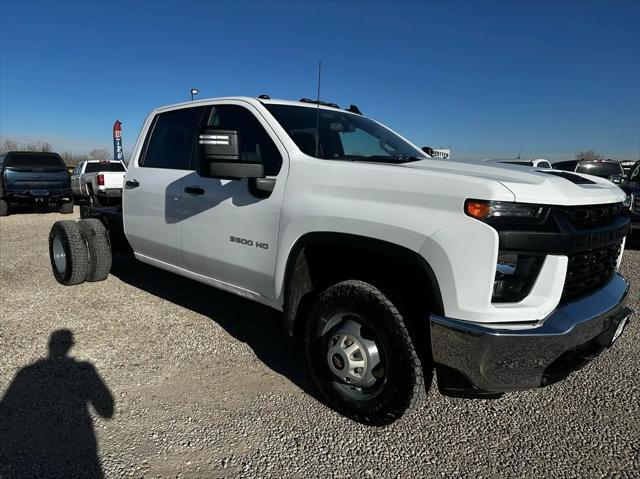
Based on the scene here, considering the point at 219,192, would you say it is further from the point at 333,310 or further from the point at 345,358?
the point at 345,358

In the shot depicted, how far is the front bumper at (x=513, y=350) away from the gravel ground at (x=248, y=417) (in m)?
0.54

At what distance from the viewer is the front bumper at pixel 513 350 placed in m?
2.07

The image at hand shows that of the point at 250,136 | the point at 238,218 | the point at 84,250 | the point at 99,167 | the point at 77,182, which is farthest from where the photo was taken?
the point at 99,167

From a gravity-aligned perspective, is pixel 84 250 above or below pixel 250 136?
below

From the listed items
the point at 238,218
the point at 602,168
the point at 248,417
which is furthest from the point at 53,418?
the point at 602,168

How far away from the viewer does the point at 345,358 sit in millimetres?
2629

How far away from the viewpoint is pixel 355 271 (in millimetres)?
2805

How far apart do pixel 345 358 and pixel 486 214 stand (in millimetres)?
1132

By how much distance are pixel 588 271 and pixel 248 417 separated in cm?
209

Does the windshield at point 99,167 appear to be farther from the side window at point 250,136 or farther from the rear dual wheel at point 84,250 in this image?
the side window at point 250,136

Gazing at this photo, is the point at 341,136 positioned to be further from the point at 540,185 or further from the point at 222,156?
the point at 540,185

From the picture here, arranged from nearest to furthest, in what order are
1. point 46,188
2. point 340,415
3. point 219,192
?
point 340,415
point 219,192
point 46,188

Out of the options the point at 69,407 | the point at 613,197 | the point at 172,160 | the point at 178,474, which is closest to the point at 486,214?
the point at 613,197

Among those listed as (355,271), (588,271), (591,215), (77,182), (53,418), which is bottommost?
(53,418)
